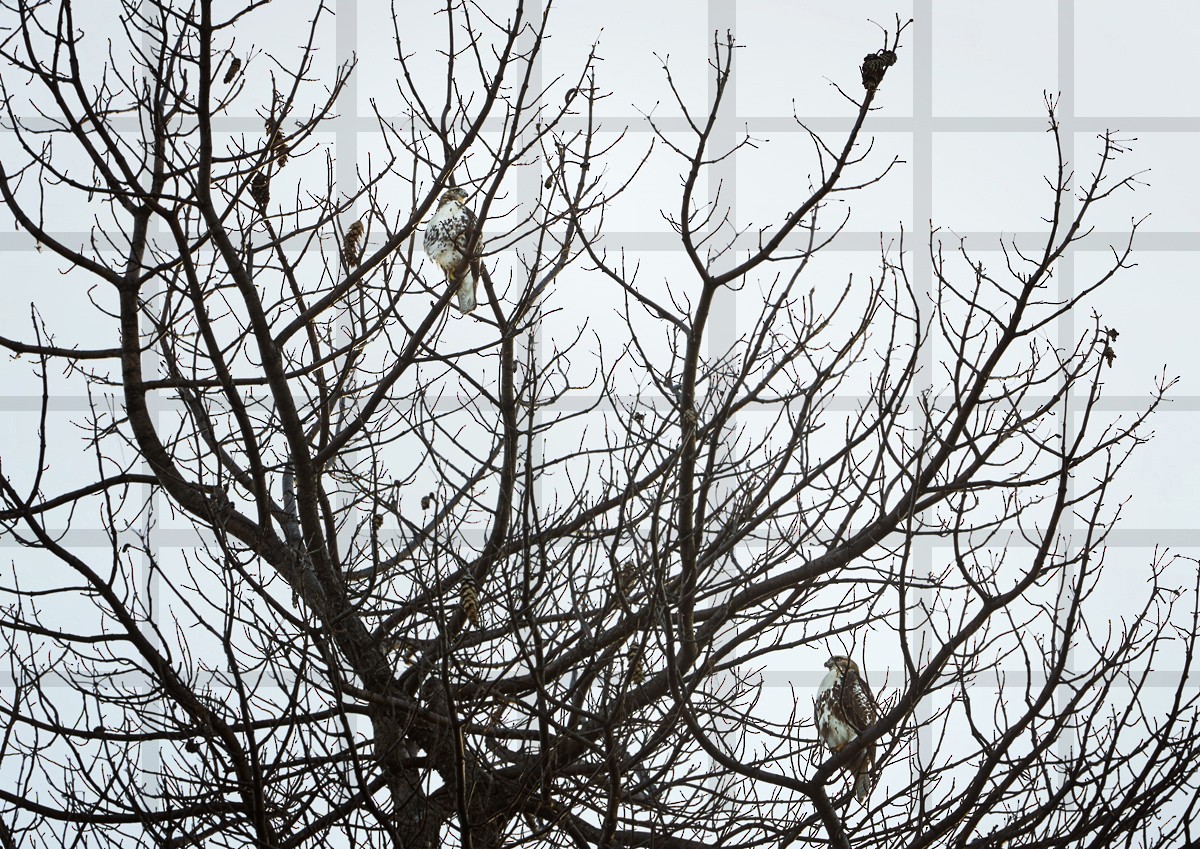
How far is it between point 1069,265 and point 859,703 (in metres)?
2.34

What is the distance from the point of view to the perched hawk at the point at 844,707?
1386 mm

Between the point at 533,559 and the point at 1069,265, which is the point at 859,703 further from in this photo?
the point at 1069,265

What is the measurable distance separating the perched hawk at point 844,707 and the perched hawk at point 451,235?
2.29 feet

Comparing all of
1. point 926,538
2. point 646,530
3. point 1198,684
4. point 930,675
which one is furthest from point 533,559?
point 1198,684

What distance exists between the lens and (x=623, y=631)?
1.44 m

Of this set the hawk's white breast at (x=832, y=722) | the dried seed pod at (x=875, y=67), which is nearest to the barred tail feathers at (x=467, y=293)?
the dried seed pod at (x=875, y=67)

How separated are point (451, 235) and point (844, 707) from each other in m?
0.79

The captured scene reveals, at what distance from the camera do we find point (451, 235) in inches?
62.2

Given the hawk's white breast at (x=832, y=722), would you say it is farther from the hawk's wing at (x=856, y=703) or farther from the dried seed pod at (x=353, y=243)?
the dried seed pod at (x=353, y=243)

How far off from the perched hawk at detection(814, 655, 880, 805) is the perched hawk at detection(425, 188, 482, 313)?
2.29 ft

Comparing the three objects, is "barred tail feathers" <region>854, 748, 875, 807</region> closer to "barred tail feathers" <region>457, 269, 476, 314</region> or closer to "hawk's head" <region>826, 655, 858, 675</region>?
"hawk's head" <region>826, 655, 858, 675</region>

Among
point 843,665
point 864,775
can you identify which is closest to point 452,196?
point 843,665

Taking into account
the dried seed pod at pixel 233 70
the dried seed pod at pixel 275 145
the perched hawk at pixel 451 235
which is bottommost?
the perched hawk at pixel 451 235

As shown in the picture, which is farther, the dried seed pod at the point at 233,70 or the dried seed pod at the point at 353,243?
the dried seed pod at the point at 353,243
